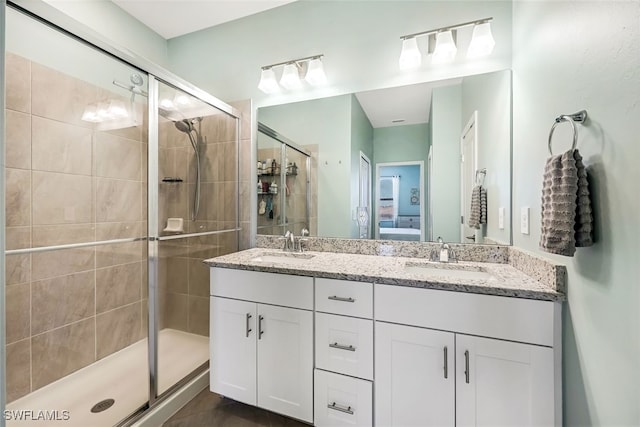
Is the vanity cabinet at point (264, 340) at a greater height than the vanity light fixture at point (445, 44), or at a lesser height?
lesser

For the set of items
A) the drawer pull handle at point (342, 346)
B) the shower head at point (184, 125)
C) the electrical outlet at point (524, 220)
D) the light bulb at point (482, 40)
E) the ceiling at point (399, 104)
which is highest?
the light bulb at point (482, 40)

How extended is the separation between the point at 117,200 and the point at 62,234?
1.12 feet

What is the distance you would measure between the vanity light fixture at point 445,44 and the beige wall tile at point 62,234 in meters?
2.22

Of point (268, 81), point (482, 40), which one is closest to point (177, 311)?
point (268, 81)

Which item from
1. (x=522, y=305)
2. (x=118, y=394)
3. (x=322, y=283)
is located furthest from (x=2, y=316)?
(x=522, y=305)

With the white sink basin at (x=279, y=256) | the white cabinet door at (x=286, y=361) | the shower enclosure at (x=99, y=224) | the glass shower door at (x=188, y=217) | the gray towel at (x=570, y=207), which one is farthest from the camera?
the white sink basin at (x=279, y=256)

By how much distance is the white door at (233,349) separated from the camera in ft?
4.93

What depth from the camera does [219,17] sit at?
2.20m

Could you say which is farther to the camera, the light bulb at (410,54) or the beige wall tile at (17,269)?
the light bulb at (410,54)

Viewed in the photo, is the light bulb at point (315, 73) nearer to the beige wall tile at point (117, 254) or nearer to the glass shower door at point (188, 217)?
the glass shower door at point (188, 217)

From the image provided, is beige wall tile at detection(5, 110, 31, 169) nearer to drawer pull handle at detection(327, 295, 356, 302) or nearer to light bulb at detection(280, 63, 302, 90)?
light bulb at detection(280, 63, 302, 90)

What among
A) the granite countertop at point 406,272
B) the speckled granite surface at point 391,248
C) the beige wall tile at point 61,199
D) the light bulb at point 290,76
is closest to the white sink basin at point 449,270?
the granite countertop at point 406,272

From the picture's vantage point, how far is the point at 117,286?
1.99 metres

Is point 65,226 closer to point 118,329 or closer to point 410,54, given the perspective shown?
point 118,329
